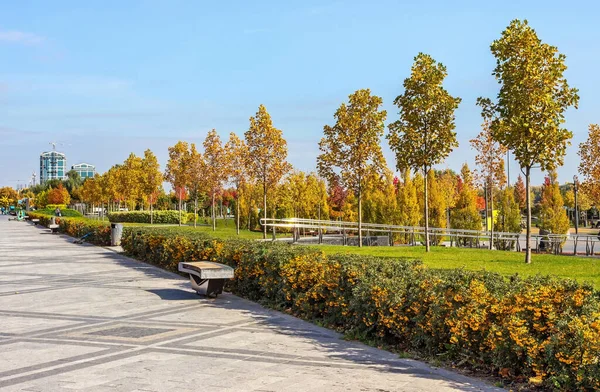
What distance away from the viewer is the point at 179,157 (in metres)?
40.4

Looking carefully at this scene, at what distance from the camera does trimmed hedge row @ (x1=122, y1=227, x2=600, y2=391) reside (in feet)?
17.3

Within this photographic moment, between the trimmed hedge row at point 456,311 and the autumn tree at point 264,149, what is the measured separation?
17.4m

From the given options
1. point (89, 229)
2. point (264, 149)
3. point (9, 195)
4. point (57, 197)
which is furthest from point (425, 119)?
point (9, 195)

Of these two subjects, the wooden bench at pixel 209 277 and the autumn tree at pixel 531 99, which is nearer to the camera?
the wooden bench at pixel 209 277

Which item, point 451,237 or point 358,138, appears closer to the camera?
point 358,138

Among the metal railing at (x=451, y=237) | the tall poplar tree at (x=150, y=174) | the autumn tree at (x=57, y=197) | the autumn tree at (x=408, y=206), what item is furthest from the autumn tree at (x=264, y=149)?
the autumn tree at (x=57, y=197)

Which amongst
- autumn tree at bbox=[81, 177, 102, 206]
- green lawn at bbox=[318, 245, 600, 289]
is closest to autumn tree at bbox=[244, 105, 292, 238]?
green lawn at bbox=[318, 245, 600, 289]

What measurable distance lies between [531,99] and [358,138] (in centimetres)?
812

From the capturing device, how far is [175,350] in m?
7.16

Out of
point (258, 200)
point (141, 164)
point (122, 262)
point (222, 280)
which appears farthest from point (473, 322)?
point (141, 164)

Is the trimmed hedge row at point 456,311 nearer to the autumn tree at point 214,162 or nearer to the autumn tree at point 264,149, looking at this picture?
the autumn tree at point 264,149

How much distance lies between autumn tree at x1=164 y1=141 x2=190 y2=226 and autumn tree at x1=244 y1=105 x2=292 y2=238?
11.4 metres

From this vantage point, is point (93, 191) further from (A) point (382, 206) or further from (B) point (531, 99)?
(B) point (531, 99)

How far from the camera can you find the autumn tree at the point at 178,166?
38.6 m
